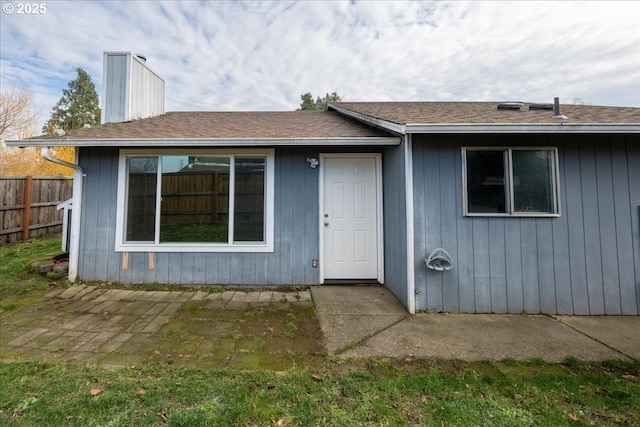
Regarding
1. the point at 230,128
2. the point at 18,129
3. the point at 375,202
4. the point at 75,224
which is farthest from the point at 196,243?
the point at 18,129

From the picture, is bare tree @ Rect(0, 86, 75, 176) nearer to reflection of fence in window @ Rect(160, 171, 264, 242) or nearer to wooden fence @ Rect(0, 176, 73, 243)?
wooden fence @ Rect(0, 176, 73, 243)

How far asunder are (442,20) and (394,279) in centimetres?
623

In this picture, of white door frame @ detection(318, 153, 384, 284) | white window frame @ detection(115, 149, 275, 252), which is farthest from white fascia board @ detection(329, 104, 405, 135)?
white window frame @ detection(115, 149, 275, 252)

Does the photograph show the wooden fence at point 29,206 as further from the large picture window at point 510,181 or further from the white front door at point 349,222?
the large picture window at point 510,181

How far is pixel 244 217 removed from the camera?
15.2 feet

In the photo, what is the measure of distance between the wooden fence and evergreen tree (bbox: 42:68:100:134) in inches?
689

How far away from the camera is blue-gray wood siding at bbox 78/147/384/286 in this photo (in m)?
4.56

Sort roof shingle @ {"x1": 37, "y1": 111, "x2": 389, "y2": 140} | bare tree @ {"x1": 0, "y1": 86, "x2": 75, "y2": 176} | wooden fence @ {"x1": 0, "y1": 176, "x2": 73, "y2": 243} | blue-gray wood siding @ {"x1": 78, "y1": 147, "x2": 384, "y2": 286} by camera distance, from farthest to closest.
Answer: bare tree @ {"x1": 0, "y1": 86, "x2": 75, "y2": 176}, wooden fence @ {"x1": 0, "y1": 176, "x2": 73, "y2": 243}, blue-gray wood siding @ {"x1": 78, "y1": 147, "x2": 384, "y2": 286}, roof shingle @ {"x1": 37, "y1": 111, "x2": 389, "y2": 140}

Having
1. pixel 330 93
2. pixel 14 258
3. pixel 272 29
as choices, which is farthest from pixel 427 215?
pixel 330 93

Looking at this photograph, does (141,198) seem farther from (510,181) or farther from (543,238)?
(543,238)

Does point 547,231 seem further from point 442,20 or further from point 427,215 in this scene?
point 442,20

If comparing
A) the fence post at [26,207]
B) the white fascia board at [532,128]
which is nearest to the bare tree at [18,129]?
the fence post at [26,207]

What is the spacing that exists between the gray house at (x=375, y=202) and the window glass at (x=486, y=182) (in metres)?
0.02

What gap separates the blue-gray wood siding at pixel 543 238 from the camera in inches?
144
